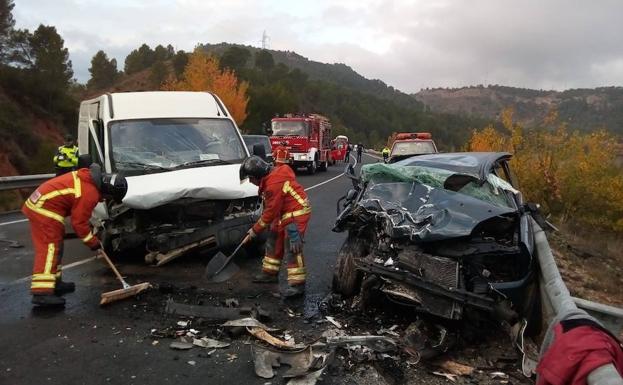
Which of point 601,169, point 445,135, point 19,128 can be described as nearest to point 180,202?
point 601,169

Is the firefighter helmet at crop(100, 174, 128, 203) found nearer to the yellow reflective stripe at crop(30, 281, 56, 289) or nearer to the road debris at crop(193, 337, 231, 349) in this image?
the yellow reflective stripe at crop(30, 281, 56, 289)

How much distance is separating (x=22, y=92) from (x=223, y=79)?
13.9 meters

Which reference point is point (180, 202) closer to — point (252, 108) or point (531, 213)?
point (531, 213)

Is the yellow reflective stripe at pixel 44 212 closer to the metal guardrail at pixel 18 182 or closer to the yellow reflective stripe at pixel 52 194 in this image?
the yellow reflective stripe at pixel 52 194

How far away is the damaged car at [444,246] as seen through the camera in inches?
164

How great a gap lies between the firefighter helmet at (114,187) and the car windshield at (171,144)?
0.98 meters

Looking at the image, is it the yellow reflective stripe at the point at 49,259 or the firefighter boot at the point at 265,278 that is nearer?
the yellow reflective stripe at the point at 49,259

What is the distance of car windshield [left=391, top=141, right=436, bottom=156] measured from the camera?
17.8 m

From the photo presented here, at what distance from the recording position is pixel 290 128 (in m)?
→ 24.1

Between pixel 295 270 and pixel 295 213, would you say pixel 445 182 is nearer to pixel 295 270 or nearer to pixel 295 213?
pixel 295 213

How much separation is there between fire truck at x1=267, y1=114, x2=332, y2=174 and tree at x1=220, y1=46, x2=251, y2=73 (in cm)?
4661

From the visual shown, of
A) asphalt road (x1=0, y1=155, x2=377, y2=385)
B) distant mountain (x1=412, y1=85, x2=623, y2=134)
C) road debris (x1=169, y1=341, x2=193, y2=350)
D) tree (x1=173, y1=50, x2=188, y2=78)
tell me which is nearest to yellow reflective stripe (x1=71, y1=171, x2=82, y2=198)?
asphalt road (x1=0, y1=155, x2=377, y2=385)

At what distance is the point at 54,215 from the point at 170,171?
161cm

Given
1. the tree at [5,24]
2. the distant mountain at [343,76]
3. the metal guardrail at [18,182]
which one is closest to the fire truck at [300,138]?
the metal guardrail at [18,182]
